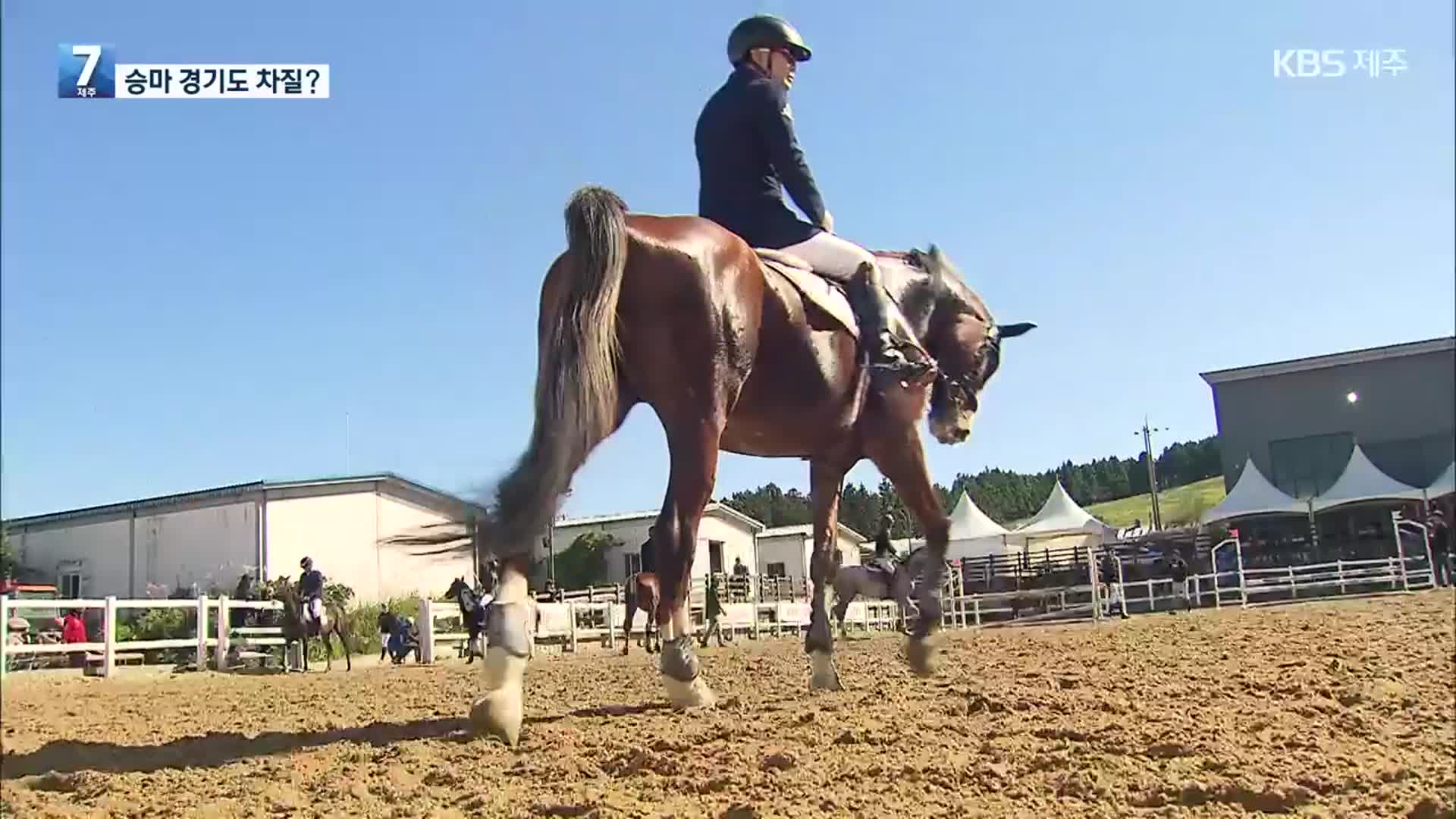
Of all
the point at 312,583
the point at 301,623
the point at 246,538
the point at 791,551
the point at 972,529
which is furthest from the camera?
the point at 972,529

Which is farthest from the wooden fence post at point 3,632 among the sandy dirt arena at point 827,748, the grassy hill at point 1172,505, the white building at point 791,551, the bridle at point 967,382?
the grassy hill at point 1172,505

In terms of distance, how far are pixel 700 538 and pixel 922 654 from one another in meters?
5.92

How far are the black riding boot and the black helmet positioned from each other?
3.06ft

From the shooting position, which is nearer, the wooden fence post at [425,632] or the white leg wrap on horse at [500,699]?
the white leg wrap on horse at [500,699]

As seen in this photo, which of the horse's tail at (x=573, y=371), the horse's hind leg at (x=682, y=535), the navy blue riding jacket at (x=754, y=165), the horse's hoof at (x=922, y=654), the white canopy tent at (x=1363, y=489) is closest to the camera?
the horse's tail at (x=573, y=371)

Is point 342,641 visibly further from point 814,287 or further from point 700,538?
point 814,287

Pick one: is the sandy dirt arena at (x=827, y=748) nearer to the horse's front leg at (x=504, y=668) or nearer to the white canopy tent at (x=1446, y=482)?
the horse's front leg at (x=504, y=668)

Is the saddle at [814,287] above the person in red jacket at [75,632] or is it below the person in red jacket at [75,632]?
above

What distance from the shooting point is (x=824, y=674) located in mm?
4457

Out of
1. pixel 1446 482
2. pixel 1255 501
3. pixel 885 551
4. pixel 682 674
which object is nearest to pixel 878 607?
pixel 1255 501

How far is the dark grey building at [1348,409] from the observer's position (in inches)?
301

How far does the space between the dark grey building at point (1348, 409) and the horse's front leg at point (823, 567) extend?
3220 millimetres

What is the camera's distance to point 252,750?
10.8 ft

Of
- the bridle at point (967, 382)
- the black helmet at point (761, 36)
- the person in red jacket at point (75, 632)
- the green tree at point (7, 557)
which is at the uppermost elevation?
the black helmet at point (761, 36)
